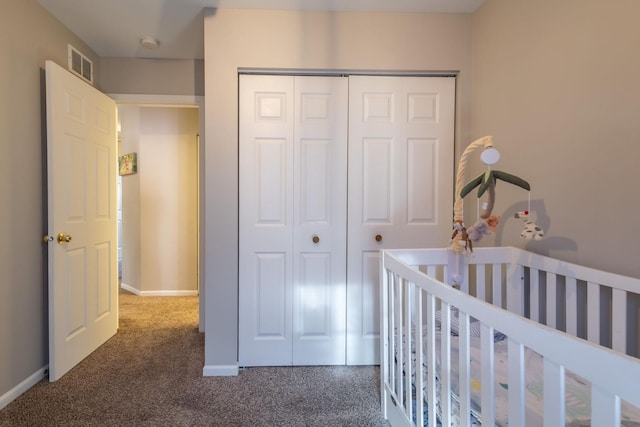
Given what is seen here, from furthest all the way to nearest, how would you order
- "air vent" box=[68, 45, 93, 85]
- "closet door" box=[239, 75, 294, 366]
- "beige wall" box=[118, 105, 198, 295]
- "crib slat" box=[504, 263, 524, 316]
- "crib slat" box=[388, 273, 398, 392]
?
"beige wall" box=[118, 105, 198, 295], "air vent" box=[68, 45, 93, 85], "closet door" box=[239, 75, 294, 366], "crib slat" box=[504, 263, 524, 316], "crib slat" box=[388, 273, 398, 392]

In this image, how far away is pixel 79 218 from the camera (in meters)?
2.12

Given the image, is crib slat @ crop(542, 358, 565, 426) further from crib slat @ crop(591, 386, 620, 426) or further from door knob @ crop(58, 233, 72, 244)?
door knob @ crop(58, 233, 72, 244)

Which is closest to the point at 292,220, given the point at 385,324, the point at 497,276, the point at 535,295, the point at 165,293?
the point at 385,324

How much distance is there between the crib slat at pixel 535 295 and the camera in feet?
4.75

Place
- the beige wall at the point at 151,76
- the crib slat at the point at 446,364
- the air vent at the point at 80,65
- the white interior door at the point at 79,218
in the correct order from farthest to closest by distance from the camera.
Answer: the beige wall at the point at 151,76 → the air vent at the point at 80,65 → the white interior door at the point at 79,218 → the crib slat at the point at 446,364

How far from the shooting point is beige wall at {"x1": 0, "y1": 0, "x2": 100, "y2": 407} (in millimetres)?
1682

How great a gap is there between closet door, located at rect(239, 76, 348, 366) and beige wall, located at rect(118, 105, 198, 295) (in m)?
1.99

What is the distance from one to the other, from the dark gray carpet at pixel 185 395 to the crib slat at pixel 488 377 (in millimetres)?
954

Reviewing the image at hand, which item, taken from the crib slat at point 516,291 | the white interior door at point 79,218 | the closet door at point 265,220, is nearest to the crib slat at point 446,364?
the crib slat at point 516,291

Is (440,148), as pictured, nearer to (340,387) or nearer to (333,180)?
(333,180)

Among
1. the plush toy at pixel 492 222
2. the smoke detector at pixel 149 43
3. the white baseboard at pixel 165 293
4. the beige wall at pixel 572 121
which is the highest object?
the smoke detector at pixel 149 43

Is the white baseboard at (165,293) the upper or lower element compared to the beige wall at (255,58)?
lower

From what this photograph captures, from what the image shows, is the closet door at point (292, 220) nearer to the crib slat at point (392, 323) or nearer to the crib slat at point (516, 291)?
the crib slat at point (392, 323)

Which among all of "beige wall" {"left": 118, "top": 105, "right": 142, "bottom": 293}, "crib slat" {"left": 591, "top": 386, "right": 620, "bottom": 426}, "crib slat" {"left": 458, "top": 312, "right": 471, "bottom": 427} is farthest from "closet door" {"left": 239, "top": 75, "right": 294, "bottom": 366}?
"beige wall" {"left": 118, "top": 105, "right": 142, "bottom": 293}
